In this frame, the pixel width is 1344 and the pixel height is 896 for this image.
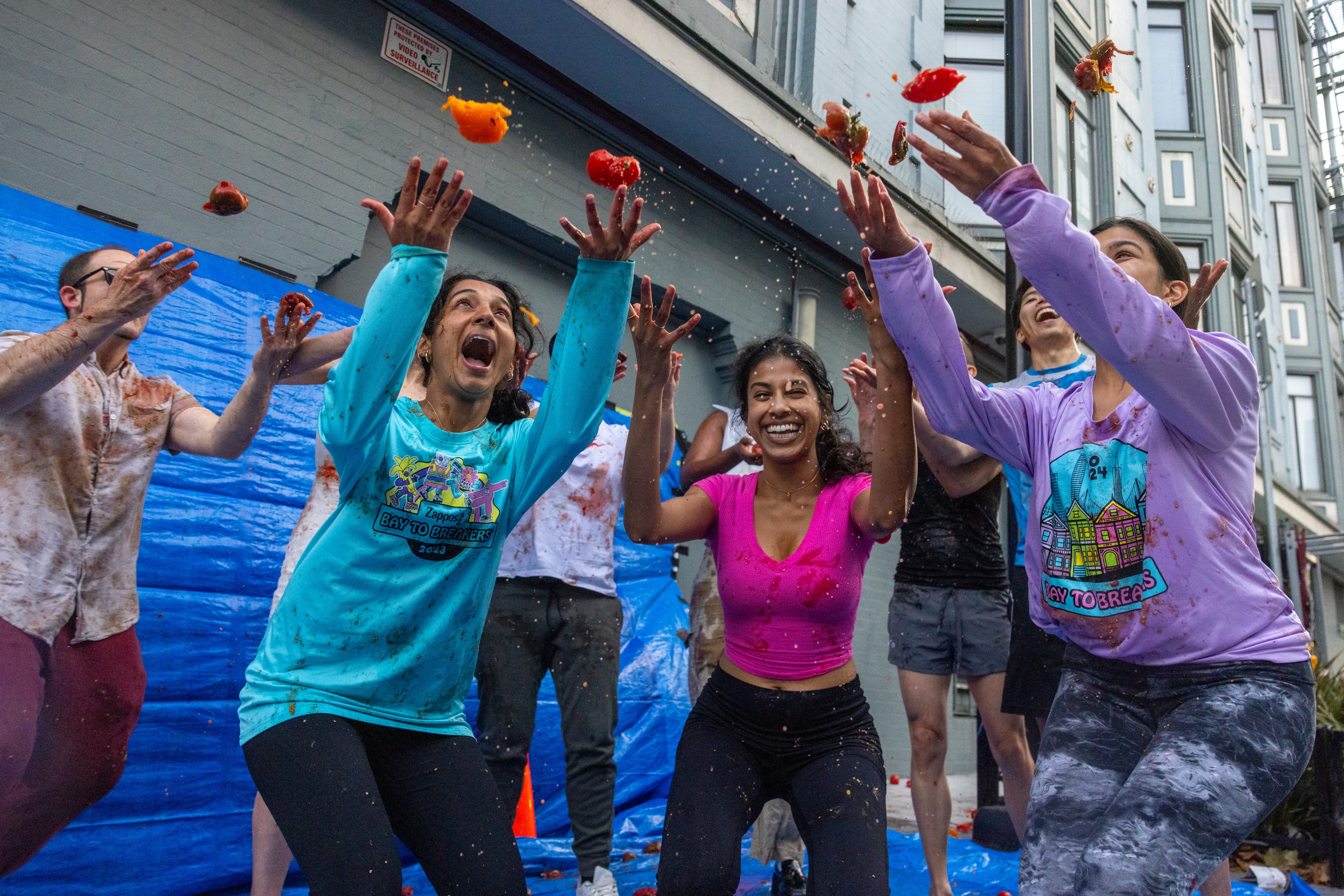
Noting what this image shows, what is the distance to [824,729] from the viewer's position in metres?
2.62

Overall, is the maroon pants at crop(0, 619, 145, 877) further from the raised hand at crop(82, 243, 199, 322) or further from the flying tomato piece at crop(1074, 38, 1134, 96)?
the flying tomato piece at crop(1074, 38, 1134, 96)

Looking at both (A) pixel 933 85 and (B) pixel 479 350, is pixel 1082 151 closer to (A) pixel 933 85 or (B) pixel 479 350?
(A) pixel 933 85

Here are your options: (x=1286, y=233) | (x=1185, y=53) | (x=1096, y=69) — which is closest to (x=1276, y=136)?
(x=1286, y=233)

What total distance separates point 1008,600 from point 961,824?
4094 mm

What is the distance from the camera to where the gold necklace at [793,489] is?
3.09 m

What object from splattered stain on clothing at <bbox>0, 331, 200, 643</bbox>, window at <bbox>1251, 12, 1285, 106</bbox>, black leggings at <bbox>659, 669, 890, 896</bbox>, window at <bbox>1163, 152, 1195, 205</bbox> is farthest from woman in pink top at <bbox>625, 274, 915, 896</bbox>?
window at <bbox>1251, 12, 1285, 106</bbox>

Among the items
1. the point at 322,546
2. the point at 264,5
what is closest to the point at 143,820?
the point at 322,546

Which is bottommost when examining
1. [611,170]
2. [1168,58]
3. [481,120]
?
[611,170]

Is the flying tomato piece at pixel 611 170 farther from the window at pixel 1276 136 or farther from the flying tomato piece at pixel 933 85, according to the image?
the window at pixel 1276 136

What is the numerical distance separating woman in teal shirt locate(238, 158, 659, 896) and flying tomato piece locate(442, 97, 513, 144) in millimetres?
991

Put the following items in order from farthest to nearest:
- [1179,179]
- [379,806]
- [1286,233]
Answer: [1286,233] < [1179,179] < [379,806]

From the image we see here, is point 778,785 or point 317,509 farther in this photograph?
point 317,509

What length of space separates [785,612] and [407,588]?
1147mm

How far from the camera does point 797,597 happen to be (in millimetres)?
2779
